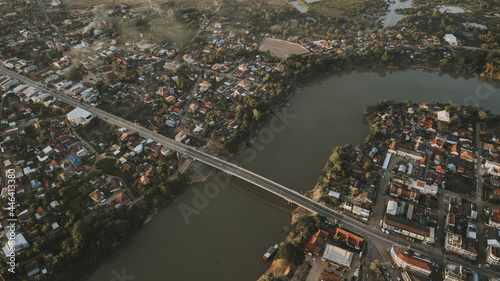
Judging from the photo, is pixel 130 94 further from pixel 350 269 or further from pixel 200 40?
pixel 350 269

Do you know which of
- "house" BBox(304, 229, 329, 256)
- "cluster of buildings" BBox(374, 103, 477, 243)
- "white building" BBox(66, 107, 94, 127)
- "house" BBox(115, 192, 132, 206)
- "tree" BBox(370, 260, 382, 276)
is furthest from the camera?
"white building" BBox(66, 107, 94, 127)

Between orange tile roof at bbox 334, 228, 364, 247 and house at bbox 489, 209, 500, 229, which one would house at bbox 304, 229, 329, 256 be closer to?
orange tile roof at bbox 334, 228, 364, 247

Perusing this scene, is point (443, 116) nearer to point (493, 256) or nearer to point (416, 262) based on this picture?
point (493, 256)

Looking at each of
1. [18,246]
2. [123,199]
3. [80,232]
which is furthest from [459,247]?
[18,246]

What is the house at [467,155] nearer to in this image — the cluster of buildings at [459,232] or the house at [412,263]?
the cluster of buildings at [459,232]

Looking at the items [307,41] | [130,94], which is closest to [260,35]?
[307,41]

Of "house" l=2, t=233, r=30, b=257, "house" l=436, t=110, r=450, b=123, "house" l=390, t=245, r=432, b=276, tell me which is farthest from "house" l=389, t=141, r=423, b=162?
"house" l=2, t=233, r=30, b=257
